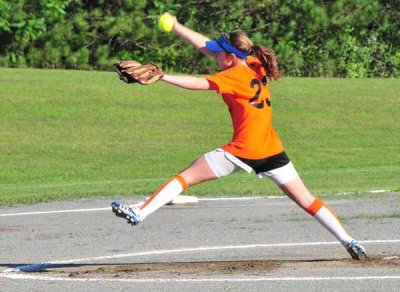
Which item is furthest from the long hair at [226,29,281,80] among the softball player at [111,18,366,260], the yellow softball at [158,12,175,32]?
the yellow softball at [158,12,175,32]

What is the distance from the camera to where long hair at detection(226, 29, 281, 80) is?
30.8 feet

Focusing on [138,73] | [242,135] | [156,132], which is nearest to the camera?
[138,73]

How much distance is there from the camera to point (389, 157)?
2442 centimetres

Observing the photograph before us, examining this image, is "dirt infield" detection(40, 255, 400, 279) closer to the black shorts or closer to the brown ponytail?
the black shorts

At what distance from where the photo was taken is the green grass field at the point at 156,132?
68.0 ft

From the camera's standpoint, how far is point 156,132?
86.7 ft

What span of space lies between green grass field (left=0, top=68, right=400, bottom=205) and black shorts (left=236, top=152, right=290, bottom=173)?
27.5ft

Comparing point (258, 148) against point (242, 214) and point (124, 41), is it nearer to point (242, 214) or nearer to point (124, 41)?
point (242, 214)

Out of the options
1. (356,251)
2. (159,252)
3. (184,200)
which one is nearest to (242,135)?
(356,251)

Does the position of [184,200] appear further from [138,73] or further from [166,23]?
[138,73]

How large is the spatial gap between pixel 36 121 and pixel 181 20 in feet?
30.2

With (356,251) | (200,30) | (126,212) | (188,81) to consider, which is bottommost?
(200,30)

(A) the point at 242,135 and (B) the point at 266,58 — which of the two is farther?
(B) the point at 266,58

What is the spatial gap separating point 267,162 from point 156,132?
1708 cm
